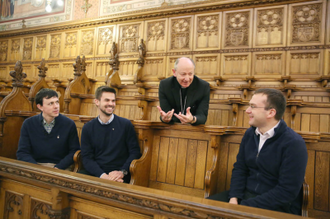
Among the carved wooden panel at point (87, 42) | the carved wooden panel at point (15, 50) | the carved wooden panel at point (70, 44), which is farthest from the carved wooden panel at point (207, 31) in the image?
the carved wooden panel at point (15, 50)

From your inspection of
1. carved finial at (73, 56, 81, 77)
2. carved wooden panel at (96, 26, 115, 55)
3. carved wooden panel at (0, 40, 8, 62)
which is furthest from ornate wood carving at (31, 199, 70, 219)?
carved wooden panel at (0, 40, 8, 62)

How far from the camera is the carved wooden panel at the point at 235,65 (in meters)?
5.38

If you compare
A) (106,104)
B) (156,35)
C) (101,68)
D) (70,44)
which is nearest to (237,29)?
(156,35)

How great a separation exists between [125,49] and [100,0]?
210 centimetres

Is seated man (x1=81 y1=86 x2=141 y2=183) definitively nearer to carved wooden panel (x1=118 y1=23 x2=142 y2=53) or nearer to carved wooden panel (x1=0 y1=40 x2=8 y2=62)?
carved wooden panel (x1=118 y1=23 x2=142 y2=53)

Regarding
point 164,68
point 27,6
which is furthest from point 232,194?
point 27,6

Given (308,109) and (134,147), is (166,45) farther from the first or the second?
(134,147)

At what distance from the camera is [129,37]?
22.0ft

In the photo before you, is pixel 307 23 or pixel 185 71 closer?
pixel 185 71

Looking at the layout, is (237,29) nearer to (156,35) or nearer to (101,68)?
(156,35)

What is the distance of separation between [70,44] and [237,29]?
5.29 m

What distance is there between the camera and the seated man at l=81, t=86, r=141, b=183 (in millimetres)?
1940

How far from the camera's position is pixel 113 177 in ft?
5.82

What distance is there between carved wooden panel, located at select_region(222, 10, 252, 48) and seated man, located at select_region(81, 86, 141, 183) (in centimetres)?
433
